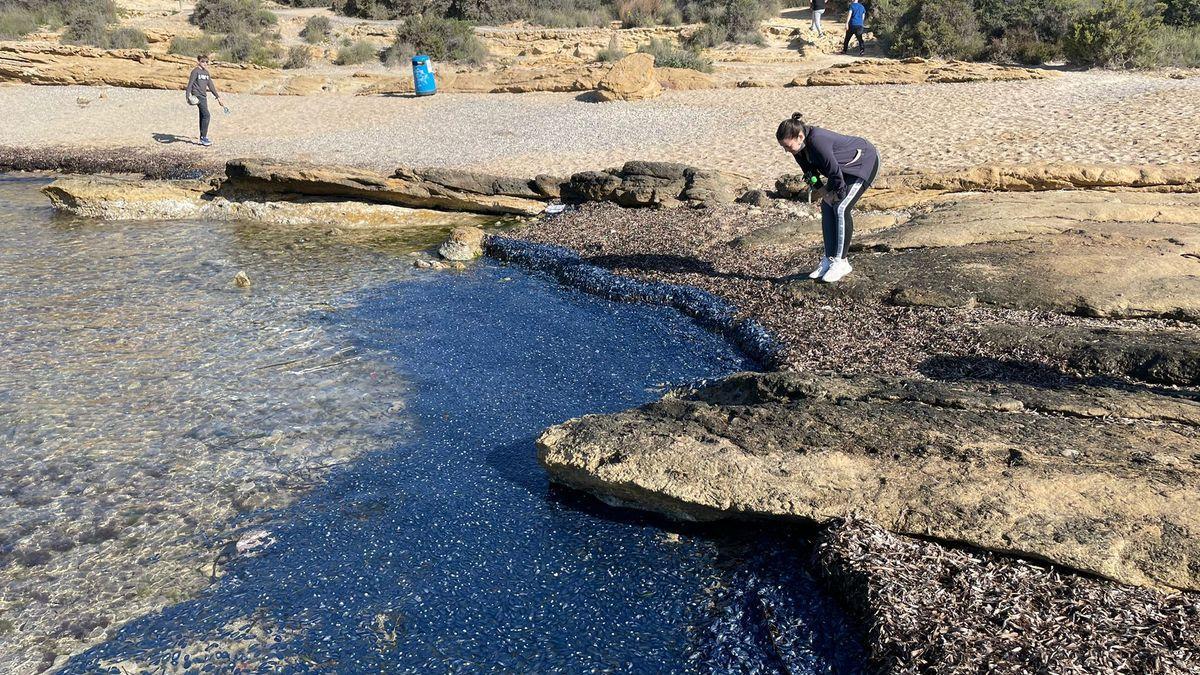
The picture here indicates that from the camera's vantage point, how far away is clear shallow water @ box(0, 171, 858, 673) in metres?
3.82

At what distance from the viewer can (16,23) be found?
2933 centimetres

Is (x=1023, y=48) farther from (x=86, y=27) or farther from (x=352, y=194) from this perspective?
(x=86, y=27)

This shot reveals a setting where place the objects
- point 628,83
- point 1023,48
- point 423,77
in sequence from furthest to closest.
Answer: point 423,77 < point 1023,48 < point 628,83

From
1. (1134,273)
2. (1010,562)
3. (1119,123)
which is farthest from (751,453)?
(1119,123)

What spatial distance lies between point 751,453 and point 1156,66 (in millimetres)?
18870

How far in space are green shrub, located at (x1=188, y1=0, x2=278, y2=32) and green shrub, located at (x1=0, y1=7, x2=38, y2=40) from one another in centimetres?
545

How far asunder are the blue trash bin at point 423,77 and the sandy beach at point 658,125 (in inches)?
17.1

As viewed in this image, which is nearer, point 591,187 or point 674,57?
point 591,187

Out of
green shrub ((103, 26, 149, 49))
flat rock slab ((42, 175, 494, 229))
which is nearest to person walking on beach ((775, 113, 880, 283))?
flat rock slab ((42, 175, 494, 229))

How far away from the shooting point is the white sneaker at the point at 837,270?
25.7 feet

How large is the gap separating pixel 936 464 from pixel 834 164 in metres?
3.55

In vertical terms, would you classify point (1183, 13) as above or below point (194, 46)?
below

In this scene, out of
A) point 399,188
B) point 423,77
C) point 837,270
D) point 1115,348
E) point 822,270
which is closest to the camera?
point 1115,348

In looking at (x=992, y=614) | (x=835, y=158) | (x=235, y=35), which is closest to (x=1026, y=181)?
(x=835, y=158)
